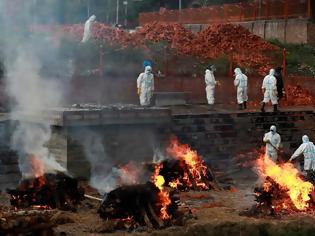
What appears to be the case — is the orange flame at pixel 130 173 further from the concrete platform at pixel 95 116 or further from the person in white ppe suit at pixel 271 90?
the person in white ppe suit at pixel 271 90

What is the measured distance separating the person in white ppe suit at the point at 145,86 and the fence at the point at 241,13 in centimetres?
1211

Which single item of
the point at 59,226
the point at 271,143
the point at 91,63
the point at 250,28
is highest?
the point at 250,28

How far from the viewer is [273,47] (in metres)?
29.4

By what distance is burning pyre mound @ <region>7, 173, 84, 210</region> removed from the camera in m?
13.6

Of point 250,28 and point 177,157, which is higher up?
point 250,28

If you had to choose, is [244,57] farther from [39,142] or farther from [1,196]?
[1,196]

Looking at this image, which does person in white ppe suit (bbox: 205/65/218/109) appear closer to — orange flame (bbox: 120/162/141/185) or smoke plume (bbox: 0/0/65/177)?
smoke plume (bbox: 0/0/65/177)

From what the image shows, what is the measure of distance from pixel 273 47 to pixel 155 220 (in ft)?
61.0

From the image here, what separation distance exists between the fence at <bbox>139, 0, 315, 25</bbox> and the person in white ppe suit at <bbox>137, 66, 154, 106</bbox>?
12106 mm

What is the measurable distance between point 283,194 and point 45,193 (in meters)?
5.27

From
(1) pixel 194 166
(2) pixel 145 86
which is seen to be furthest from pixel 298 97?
(1) pixel 194 166

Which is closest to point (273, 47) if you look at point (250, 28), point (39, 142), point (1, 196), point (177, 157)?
point (250, 28)

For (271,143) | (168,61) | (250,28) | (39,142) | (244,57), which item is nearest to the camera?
(39,142)

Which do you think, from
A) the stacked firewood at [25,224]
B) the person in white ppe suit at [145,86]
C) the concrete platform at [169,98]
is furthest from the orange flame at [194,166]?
the stacked firewood at [25,224]
